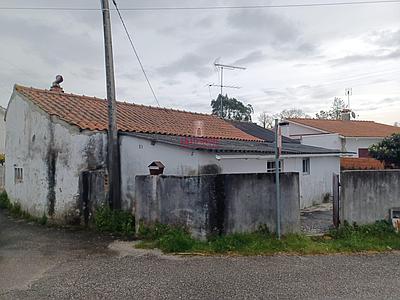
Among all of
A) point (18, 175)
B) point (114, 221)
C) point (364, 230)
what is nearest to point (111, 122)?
point (114, 221)

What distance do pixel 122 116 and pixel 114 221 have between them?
520cm

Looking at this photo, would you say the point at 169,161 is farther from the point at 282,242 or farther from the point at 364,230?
the point at 364,230

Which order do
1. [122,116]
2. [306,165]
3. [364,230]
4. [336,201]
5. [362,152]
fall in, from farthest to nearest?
[362,152]
[306,165]
[122,116]
[336,201]
[364,230]

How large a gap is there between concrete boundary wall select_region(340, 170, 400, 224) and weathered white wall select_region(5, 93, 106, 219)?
6.80 meters

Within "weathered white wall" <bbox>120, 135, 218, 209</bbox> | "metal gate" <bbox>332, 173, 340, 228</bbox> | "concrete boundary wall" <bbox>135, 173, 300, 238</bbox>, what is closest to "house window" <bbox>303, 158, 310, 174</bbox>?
"weathered white wall" <bbox>120, 135, 218, 209</bbox>

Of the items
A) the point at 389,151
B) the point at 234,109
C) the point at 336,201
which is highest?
the point at 234,109

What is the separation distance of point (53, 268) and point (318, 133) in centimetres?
2531

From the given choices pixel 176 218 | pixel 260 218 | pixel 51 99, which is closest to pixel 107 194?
pixel 176 218

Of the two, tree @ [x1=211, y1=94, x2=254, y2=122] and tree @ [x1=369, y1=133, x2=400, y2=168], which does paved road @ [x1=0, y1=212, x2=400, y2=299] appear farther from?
tree @ [x1=211, y1=94, x2=254, y2=122]

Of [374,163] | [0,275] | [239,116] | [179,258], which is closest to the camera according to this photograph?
[0,275]

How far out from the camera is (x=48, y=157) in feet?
37.1

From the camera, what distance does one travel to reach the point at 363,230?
7.95 metres

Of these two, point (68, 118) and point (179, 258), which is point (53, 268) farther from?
point (68, 118)

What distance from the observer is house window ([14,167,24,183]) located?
42.2 feet
